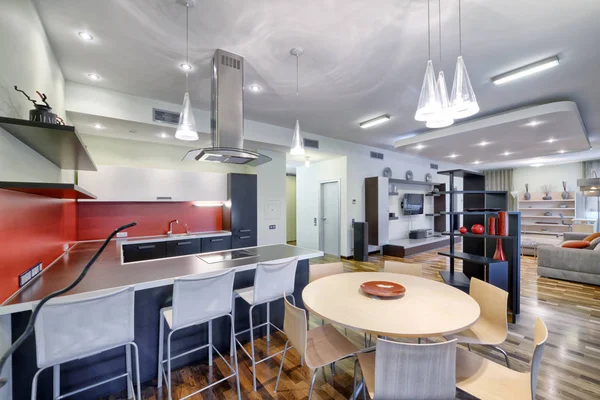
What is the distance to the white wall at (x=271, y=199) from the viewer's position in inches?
204

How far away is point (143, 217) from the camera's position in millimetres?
4332

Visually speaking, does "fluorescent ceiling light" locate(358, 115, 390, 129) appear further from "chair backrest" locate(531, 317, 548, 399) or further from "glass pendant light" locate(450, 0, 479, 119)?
"chair backrest" locate(531, 317, 548, 399)

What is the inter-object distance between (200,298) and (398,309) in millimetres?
1395

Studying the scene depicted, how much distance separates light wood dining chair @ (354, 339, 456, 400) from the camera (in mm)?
1210

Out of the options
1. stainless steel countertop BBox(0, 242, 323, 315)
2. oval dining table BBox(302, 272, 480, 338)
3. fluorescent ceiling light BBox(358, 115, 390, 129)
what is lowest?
oval dining table BBox(302, 272, 480, 338)

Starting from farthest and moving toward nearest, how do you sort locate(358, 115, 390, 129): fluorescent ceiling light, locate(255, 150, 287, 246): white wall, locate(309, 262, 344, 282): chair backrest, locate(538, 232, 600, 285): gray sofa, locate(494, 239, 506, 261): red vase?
locate(255, 150, 287, 246): white wall
locate(358, 115, 390, 129): fluorescent ceiling light
locate(538, 232, 600, 285): gray sofa
locate(494, 239, 506, 261): red vase
locate(309, 262, 344, 282): chair backrest

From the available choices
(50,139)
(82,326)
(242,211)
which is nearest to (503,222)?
Result: (242,211)

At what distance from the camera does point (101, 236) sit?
3.99 meters

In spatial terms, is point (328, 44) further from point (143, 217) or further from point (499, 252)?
point (143, 217)

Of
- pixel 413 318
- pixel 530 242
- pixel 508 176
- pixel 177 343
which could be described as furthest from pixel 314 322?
pixel 508 176

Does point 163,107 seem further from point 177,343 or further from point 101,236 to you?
point 177,343

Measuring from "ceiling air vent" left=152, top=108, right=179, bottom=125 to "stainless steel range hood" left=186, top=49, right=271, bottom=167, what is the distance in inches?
56.5

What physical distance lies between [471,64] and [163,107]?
4.10 meters

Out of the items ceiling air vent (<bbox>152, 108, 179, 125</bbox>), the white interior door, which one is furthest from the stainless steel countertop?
the white interior door
